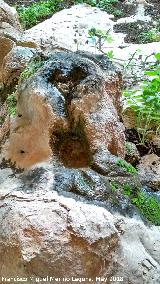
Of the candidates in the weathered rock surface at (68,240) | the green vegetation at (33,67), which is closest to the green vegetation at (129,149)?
the green vegetation at (33,67)

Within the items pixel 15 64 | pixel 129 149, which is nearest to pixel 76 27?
pixel 15 64

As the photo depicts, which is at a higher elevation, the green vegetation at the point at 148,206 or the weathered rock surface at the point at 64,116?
the weathered rock surface at the point at 64,116

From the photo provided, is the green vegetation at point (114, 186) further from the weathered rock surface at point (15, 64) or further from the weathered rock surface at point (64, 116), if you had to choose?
the weathered rock surface at point (15, 64)

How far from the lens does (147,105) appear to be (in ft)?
12.4

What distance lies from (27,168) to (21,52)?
5.22 ft

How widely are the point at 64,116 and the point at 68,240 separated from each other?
864 millimetres

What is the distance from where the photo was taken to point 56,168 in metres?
2.52

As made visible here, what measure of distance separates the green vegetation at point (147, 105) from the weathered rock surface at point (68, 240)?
154 cm

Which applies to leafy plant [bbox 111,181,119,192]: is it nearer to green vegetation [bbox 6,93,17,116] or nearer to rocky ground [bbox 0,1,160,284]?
rocky ground [bbox 0,1,160,284]

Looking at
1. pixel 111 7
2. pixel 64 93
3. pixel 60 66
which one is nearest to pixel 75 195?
pixel 64 93

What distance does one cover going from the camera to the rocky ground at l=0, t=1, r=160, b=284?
6.84 ft

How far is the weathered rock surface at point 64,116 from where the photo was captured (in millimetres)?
2678

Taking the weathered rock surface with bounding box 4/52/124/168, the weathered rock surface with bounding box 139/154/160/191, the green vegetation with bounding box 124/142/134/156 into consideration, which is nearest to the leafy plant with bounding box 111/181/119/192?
the weathered rock surface with bounding box 4/52/124/168

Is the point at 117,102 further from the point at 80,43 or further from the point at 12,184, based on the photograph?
the point at 80,43
